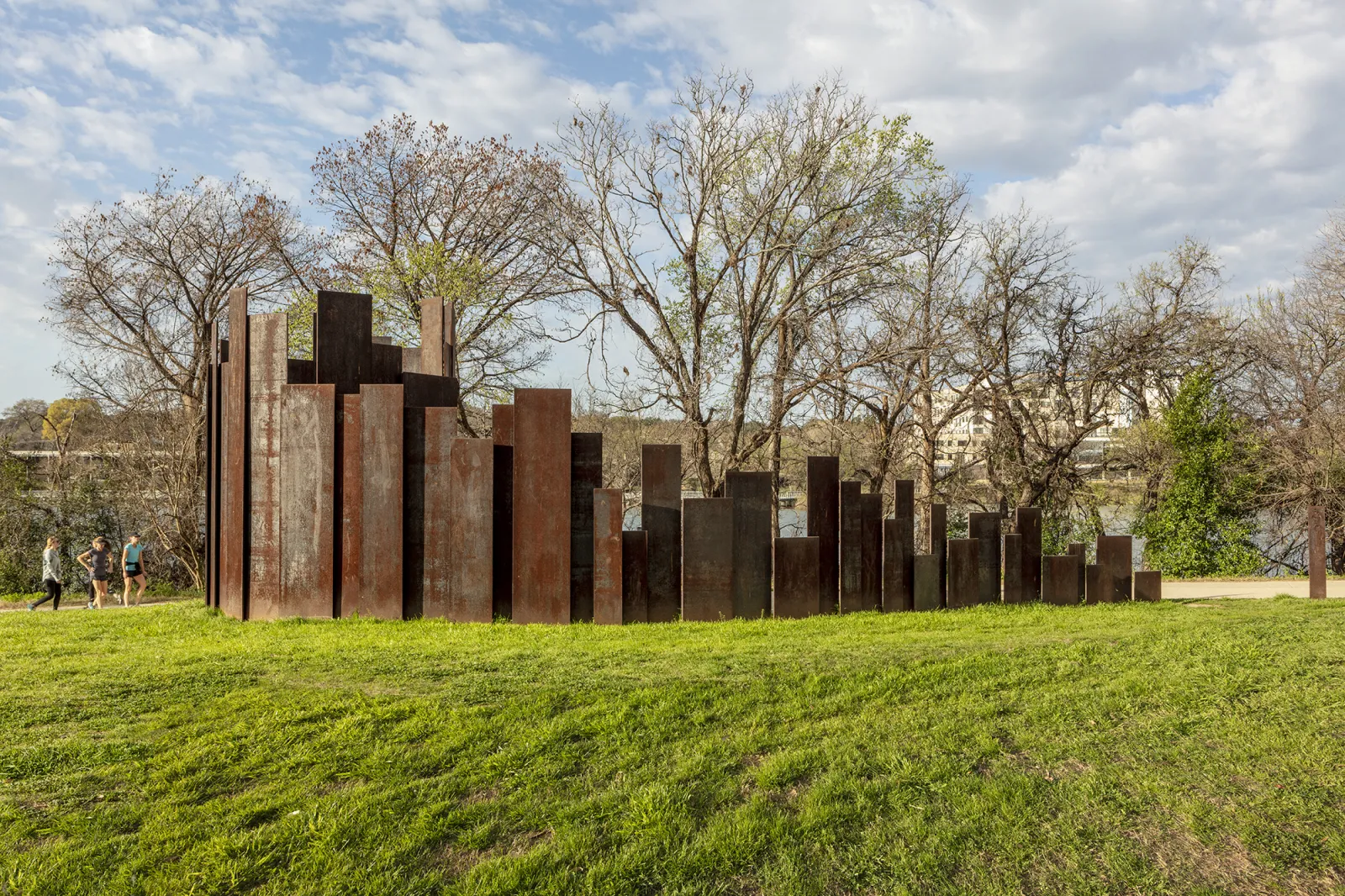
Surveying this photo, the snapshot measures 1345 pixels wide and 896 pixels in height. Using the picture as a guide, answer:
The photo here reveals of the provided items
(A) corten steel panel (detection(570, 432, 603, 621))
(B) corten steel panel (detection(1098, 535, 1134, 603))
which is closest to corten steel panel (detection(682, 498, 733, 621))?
(A) corten steel panel (detection(570, 432, 603, 621))

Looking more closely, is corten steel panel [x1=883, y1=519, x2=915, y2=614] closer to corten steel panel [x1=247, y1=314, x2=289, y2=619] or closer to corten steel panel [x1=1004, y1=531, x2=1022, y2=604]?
corten steel panel [x1=1004, y1=531, x2=1022, y2=604]

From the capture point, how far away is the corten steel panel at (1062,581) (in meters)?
11.5

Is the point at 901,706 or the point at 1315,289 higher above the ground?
the point at 1315,289

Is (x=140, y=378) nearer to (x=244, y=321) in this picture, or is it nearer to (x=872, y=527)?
(x=244, y=321)

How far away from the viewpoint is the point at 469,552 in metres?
9.55

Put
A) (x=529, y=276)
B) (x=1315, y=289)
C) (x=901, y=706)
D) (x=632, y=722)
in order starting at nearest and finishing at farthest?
(x=632, y=722)
(x=901, y=706)
(x=529, y=276)
(x=1315, y=289)

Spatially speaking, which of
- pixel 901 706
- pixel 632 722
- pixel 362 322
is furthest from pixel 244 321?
Result: pixel 901 706

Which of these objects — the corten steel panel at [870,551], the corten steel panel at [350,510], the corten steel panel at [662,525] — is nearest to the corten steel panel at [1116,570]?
the corten steel panel at [870,551]

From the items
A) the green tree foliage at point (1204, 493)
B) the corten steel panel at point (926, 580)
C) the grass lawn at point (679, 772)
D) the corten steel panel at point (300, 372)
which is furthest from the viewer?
the green tree foliage at point (1204, 493)

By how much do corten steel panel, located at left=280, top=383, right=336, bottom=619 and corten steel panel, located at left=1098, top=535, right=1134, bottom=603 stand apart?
31.4ft

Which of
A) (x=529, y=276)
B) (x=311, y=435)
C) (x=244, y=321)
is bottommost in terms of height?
(x=311, y=435)

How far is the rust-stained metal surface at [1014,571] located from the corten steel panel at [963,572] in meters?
0.43

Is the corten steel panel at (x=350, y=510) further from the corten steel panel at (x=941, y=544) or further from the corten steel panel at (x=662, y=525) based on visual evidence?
the corten steel panel at (x=941, y=544)

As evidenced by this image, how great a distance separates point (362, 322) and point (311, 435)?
153 cm
